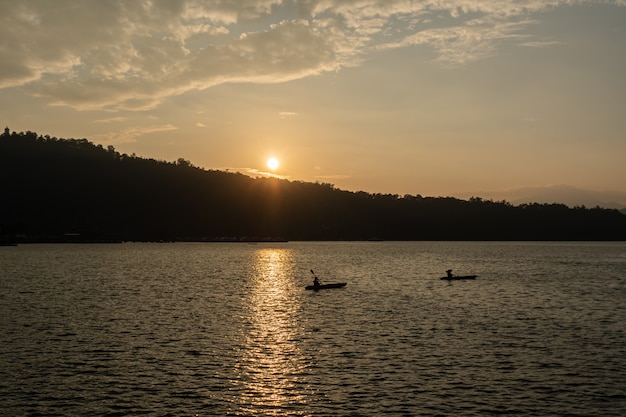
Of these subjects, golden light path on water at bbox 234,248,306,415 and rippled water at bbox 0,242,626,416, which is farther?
golden light path on water at bbox 234,248,306,415

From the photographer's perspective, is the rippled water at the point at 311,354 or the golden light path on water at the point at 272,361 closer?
the rippled water at the point at 311,354

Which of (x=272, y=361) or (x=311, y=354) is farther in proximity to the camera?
(x=311, y=354)

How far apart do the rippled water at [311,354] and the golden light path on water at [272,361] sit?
0.17 meters

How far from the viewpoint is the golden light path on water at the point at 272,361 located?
3641 centimetres

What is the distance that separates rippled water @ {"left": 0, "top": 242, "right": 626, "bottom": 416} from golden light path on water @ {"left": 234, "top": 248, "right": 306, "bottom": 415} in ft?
0.55

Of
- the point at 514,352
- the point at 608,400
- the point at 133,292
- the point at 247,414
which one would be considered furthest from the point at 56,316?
the point at 608,400

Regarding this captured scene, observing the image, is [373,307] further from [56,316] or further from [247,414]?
[247,414]

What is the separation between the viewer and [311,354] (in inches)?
1957

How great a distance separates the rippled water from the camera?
36.1 meters

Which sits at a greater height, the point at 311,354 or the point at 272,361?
the point at 311,354

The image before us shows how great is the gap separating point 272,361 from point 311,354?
3.78m

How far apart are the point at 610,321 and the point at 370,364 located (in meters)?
36.6

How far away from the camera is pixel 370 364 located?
45750mm

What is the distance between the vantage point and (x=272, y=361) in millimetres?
47406
